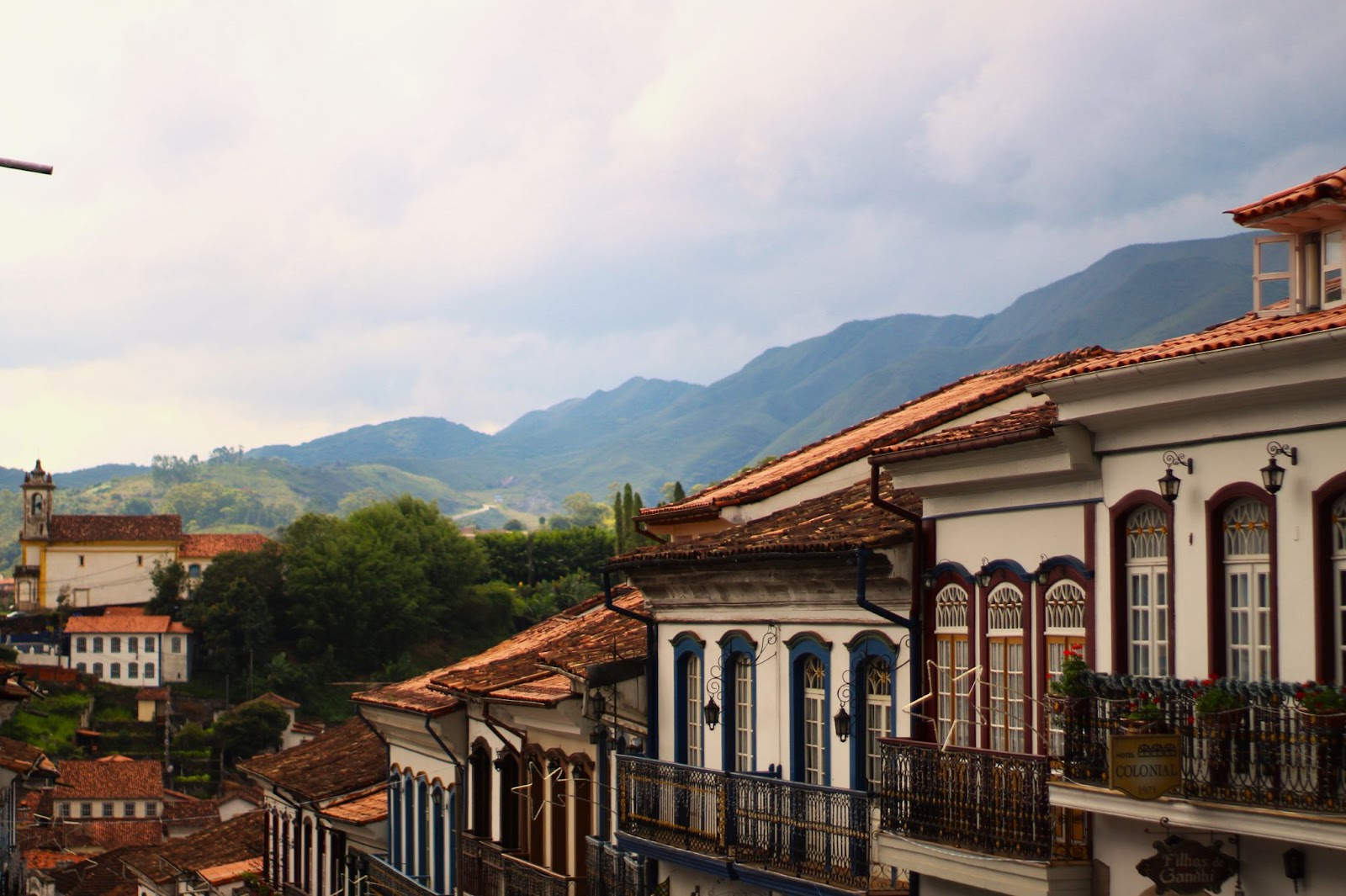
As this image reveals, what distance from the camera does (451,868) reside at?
1217 inches

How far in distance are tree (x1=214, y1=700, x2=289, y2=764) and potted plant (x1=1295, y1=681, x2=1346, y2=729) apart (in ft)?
408

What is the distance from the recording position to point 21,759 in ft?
130

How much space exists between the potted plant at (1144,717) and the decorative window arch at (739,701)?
8.33m

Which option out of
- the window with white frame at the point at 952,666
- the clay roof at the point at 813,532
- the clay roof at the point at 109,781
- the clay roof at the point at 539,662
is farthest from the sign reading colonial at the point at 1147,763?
the clay roof at the point at 109,781

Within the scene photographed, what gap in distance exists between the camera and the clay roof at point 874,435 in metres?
21.6

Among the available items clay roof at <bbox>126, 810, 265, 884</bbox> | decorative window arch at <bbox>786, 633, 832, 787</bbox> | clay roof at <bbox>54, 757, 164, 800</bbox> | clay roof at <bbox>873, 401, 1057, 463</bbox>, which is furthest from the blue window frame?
clay roof at <bbox>54, 757, 164, 800</bbox>

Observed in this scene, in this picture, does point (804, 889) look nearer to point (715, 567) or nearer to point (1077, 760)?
point (715, 567)

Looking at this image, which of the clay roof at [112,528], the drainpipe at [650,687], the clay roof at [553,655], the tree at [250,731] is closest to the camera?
the drainpipe at [650,687]

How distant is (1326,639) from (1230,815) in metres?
1.31

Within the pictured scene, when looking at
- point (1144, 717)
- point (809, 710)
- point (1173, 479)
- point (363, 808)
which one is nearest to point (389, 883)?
point (363, 808)

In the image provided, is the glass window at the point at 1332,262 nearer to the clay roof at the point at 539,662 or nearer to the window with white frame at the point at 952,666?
the window with white frame at the point at 952,666

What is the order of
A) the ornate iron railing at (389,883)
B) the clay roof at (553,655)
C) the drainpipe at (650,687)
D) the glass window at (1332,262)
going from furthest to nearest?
1. the ornate iron railing at (389,883)
2. the clay roof at (553,655)
3. the drainpipe at (650,687)
4. the glass window at (1332,262)

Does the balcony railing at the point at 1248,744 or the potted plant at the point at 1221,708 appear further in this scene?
the potted plant at the point at 1221,708

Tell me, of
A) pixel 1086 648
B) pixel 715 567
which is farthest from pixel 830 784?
pixel 1086 648
